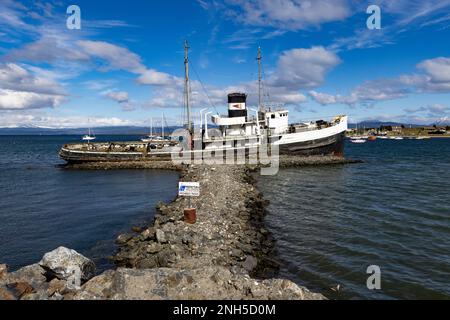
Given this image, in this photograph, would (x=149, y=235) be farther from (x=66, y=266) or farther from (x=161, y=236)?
(x=66, y=266)

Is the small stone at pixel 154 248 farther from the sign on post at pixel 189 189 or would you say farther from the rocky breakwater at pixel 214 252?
the sign on post at pixel 189 189

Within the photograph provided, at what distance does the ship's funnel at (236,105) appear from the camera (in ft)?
169

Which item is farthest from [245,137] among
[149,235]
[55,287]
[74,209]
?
[55,287]

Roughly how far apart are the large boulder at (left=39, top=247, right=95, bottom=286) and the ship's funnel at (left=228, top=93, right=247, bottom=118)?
138 feet

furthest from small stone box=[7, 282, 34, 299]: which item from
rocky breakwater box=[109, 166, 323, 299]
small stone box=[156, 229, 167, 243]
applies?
small stone box=[156, 229, 167, 243]

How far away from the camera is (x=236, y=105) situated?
5159 centimetres

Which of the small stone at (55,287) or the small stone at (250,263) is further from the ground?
the small stone at (55,287)

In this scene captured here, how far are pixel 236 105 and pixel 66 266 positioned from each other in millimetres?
43152

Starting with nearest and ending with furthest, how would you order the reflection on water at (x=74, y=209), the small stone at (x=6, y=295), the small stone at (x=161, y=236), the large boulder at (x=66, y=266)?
1. the small stone at (x=6, y=295)
2. the large boulder at (x=66, y=266)
3. the small stone at (x=161, y=236)
4. the reflection on water at (x=74, y=209)

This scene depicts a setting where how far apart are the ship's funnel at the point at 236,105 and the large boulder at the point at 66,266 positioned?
42.1 metres

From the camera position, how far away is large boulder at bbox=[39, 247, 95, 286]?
1052 cm

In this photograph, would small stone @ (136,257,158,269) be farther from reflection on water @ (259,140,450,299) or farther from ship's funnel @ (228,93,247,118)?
ship's funnel @ (228,93,247,118)

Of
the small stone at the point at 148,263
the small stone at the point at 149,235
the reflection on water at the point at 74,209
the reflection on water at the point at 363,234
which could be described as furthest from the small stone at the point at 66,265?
the reflection on water at the point at 363,234
